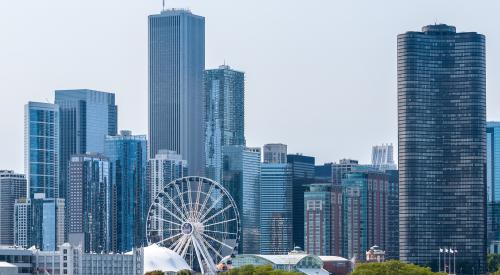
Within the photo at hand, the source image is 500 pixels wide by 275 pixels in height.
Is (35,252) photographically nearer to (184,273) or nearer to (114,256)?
(114,256)

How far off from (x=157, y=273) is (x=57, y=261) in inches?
597

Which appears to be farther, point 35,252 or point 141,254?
point 141,254

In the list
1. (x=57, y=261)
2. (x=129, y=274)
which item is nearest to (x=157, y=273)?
(x=129, y=274)

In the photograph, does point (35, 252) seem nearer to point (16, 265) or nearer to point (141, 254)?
point (16, 265)

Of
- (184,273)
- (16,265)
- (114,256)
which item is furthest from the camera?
(184,273)

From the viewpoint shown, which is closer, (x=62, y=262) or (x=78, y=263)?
(x=62, y=262)

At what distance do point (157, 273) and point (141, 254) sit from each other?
5607mm

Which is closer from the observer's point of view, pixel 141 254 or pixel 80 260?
pixel 80 260

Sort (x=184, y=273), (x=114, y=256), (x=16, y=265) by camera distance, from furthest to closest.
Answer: (x=184, y=273) → (x=114, y=256) → (x=16, y=265)

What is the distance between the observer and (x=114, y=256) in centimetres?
16538

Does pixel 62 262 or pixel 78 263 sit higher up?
pixel 62 262

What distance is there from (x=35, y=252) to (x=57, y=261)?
16.2ft

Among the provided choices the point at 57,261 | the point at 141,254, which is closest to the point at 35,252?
the point at 57,261

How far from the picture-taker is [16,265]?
155 metres
